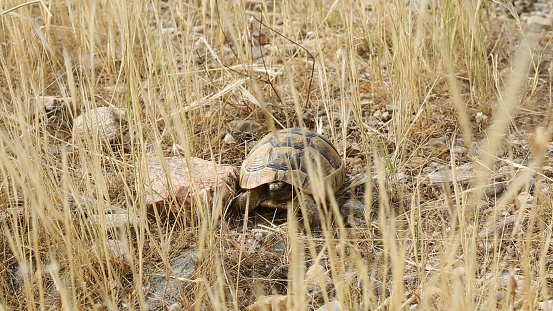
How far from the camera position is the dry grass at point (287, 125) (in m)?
1.79

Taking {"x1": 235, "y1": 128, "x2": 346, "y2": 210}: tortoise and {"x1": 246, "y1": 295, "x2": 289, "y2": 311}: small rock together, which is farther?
{"x1": 235, "y1": 128, "x2": 346, "y2": 210}: tortoise

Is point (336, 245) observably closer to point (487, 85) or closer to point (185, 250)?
point (185, 250)

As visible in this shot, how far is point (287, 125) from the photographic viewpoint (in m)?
2.01

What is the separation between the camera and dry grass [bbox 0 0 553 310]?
1.79m

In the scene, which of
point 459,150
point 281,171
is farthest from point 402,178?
point 281,171

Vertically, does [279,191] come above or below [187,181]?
below

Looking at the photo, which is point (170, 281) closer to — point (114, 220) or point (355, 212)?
point (114, 220)

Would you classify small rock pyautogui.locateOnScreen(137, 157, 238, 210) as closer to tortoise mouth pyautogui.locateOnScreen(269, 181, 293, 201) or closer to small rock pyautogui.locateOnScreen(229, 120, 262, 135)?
tortoise mouth pyautogui.locateOnScreen(269, 181, 293, 201)

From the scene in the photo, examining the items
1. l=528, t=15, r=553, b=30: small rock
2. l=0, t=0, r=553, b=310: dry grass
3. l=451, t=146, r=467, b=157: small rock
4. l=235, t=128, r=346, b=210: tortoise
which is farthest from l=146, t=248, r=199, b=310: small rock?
l=528, t=15, r=553, b=30: small rock

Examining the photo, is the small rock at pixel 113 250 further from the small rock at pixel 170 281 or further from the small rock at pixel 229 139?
the small rock at pixel 229 139

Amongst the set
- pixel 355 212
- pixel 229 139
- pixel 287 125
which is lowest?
pixel 355 212

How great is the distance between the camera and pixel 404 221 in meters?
2.39

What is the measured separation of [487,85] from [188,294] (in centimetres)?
186

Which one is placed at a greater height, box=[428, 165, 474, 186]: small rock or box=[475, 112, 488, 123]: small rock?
box=[475, 112, 488, 123]: small rock
